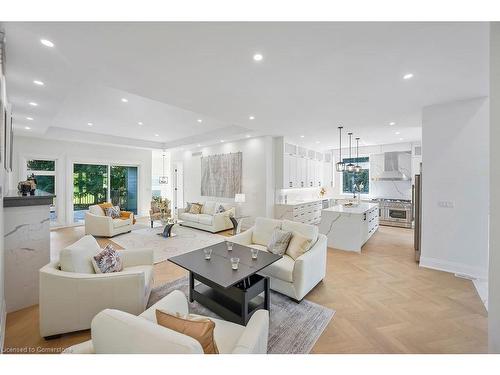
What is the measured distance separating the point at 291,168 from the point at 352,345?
5284mm

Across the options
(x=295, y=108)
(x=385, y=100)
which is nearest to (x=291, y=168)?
(x=295, y=108)

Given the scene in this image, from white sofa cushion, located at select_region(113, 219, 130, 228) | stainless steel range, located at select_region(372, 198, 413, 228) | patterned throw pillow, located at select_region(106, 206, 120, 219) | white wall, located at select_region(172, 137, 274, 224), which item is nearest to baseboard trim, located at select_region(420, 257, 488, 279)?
stainless steel range, located at select_region(372, 198, 413, 228)

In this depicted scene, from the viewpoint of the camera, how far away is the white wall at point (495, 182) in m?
1.39

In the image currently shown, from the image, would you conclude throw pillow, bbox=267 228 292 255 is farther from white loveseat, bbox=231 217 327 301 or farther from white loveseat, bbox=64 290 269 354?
white loveseat, bbox=64 290 269 354

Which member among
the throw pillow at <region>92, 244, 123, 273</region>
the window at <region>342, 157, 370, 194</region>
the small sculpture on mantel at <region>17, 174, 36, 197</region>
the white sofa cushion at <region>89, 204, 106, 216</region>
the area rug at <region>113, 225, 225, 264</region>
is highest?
the window at <region>342, 157, 370, 194</region>

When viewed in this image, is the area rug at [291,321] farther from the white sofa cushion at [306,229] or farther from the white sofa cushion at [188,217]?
the white sofa cushion at [188,217]

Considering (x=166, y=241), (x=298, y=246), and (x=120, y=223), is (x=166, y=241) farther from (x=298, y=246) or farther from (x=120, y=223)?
(x=298, y=246)

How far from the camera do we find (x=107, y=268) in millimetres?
2312

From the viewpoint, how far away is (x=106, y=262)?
2332 mm

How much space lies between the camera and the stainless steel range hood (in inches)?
284

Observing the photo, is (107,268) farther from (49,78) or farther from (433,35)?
(433,35)

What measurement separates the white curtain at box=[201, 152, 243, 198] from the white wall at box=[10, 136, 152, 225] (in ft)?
9.68

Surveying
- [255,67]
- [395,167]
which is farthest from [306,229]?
[395,167]

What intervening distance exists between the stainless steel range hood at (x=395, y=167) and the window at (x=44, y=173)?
10.9m
